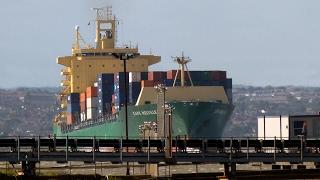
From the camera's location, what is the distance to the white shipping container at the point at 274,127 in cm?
12462

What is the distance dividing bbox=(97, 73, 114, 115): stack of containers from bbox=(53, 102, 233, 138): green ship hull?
3.14 meters

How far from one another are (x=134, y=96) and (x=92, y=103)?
12526 millimetres

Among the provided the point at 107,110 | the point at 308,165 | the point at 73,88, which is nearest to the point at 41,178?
the point at 308,165

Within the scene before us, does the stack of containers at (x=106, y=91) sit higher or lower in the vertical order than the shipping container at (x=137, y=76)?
lower

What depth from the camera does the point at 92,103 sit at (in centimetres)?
17488

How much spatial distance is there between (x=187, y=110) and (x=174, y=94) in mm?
3237

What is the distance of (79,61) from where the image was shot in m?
187

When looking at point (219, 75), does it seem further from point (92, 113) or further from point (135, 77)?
point (92, 113)

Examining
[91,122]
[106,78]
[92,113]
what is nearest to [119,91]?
[106,78]

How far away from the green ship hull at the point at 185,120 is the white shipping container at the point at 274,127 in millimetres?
Result: 21605

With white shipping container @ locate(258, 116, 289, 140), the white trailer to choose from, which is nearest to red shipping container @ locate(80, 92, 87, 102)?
white shipping container @ locate(258, 116, 289, 140)

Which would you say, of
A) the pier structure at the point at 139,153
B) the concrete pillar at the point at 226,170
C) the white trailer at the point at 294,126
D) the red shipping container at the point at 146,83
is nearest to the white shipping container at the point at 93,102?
the red shipping container at the point at 146,83

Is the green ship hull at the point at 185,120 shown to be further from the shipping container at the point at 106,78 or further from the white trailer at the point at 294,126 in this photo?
the white trailer at the point at 294,126

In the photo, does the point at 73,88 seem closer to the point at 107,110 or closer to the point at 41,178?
the point at 107,110
